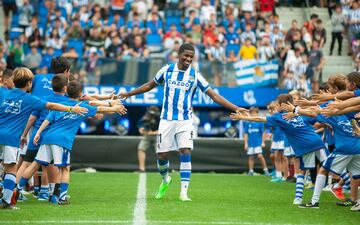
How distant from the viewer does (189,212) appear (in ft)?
39.3

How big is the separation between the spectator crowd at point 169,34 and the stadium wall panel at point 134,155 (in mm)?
2389

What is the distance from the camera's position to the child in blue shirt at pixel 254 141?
23.4 metres

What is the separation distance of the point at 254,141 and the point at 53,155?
11.2 meters

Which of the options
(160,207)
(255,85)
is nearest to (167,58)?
(255,85)

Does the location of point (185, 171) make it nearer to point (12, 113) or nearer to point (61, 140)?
point (61, 140)

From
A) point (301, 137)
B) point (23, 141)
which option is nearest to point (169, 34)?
point (23, 141)

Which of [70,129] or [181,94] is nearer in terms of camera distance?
[70,129]

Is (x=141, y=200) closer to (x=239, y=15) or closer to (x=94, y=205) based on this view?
(x=94, y=205)

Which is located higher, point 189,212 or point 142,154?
point 189,212

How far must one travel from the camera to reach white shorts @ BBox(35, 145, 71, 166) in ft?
42.4

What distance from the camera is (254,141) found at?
2347 cm

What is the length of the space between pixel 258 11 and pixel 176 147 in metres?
18.3

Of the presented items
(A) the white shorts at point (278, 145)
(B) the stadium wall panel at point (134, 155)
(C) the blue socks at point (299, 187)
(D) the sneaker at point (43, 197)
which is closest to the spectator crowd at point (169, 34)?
(B) the stadium wall panel at point (134, 155)

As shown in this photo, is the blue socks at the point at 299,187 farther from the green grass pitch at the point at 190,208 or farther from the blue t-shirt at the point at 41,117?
the blue t-shirt at the point at 41,117
